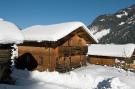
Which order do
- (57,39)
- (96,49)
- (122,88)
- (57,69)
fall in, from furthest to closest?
1. (96,49)
2. (57,69)
3. (57,39)
4. (122,88)

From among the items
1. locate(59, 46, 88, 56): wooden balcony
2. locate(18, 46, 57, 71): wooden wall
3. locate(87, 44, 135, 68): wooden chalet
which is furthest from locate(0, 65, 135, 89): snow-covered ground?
locate(87, 44, 135, 68): wooden chalet

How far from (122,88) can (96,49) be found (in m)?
34.1

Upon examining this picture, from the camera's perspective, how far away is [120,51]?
4816 cm

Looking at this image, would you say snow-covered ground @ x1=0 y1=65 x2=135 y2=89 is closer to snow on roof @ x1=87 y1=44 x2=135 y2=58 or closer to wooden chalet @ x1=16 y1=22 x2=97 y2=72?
wooden chalet @ x1=16 y1=22 x2=97 y2=72

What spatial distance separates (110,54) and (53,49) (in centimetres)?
2309

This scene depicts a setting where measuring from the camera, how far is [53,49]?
2625 centimetres

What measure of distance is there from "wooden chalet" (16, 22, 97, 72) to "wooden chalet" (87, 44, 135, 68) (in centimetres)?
1735

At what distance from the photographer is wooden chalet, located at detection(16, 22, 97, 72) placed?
86.1ft

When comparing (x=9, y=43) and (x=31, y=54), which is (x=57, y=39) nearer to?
(x=31, y=54)

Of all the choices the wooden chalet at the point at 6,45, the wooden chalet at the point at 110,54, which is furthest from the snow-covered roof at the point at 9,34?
the wooden chalet at the point at 110,54

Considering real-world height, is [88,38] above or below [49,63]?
above

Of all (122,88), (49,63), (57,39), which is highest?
(57,39)

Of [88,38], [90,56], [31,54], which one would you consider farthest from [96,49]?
[31,54]

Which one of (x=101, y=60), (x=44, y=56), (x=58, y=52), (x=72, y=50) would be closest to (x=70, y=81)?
(x=58, y=52)
